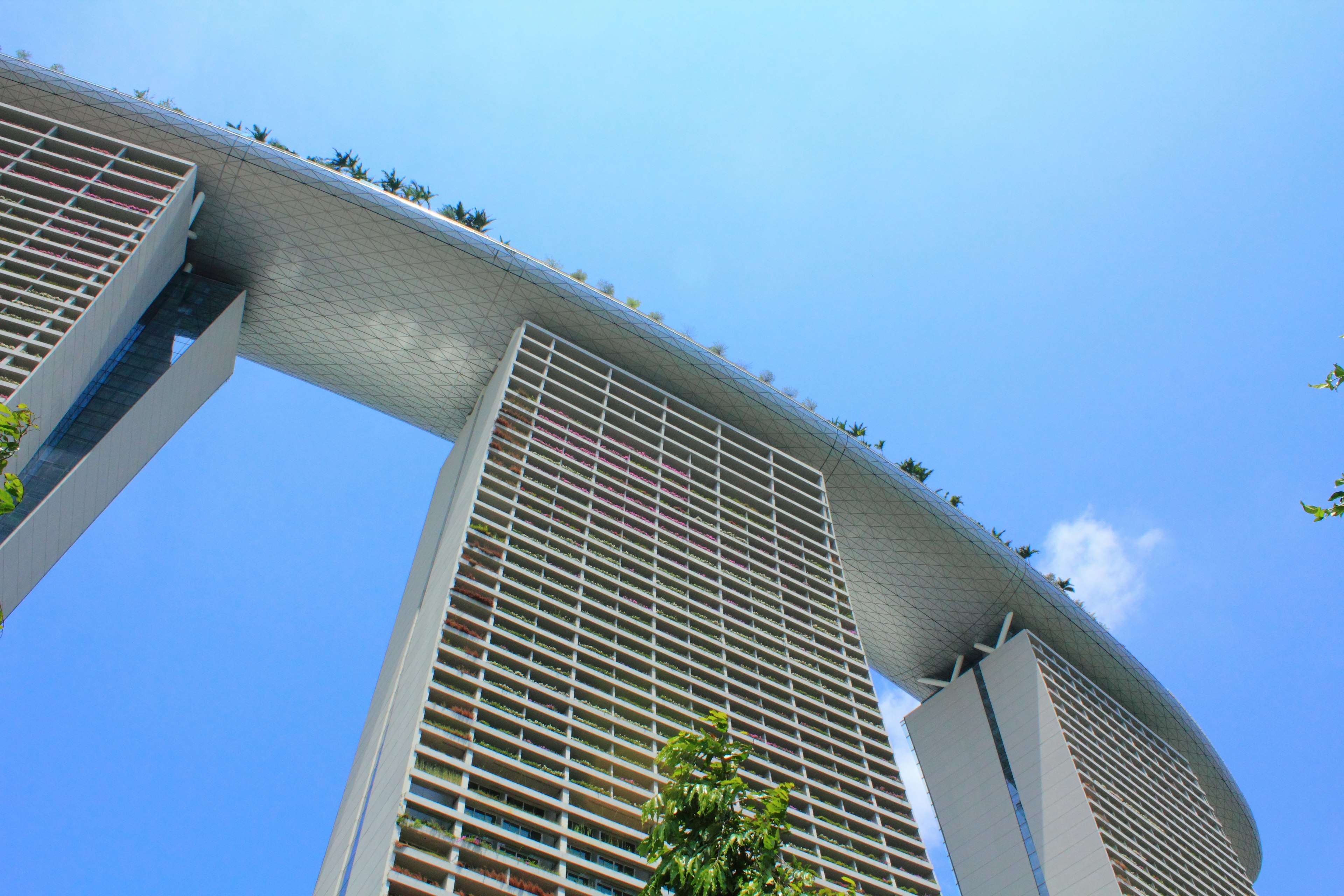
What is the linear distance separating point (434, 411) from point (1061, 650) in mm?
26953

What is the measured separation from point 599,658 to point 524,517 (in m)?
4.54

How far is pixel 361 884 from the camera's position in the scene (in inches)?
745

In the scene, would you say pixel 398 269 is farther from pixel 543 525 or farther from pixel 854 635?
pixel 854 635

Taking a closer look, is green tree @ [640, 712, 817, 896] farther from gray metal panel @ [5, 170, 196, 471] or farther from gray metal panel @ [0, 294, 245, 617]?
gray metal panel @ [5, 170, 196, 471]

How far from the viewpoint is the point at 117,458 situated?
2686cm

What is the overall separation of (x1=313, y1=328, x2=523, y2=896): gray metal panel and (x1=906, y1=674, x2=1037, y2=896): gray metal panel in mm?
22423

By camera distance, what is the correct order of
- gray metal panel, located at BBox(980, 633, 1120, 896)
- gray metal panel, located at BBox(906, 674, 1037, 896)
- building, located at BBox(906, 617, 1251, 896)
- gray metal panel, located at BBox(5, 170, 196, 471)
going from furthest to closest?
gray metal panel, located at BBox(906, 674, 1037, 896), building, located at BBox(906, 617, 1251, 896), gray metal panel, located at BBox(980, 633, 1120, 896), gray metal panel, located at BBox(5, 170, 196, 471)

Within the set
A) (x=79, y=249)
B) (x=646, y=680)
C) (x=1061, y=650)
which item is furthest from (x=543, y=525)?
(x=1061, y=650)

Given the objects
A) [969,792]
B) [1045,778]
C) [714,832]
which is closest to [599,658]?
[714,832]

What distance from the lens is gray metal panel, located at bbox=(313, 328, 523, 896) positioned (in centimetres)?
1970

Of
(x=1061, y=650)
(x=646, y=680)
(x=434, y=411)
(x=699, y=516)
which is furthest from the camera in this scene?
(x=1061, y=650)

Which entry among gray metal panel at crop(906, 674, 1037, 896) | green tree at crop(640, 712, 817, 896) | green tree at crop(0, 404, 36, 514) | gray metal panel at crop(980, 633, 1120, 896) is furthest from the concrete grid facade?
green tree at crop(0, 404, 36, 514)

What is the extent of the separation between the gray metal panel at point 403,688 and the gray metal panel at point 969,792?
22.4m

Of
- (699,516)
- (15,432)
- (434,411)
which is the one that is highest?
(434,411)
